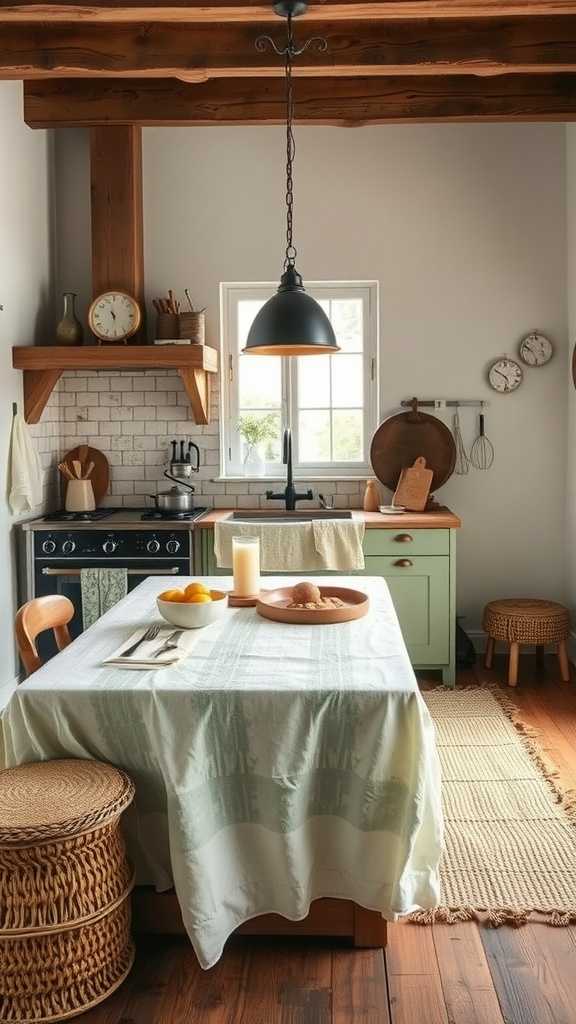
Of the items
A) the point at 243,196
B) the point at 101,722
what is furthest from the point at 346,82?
the point at 101,722

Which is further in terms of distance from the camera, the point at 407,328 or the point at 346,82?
the point at 407,328

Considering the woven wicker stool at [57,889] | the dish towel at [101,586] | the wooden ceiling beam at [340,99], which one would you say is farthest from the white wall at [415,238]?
the woven wicker stool at [57,889]

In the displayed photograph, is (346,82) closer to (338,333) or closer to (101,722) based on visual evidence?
(338,333)

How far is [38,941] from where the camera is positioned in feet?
7.24

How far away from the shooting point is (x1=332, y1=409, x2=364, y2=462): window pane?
221 inches

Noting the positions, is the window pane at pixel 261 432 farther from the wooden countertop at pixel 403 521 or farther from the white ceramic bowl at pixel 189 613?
the white ceramic bowl at pixel 189 613

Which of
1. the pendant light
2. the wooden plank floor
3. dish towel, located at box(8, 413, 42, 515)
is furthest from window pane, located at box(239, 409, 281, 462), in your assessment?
the wooden plank floor

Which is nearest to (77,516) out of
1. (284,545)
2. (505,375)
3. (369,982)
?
(284,545)

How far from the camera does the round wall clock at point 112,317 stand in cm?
515

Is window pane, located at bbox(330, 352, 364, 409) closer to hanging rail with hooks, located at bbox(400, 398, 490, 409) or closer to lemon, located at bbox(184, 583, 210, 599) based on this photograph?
hanging rail with hooks, located at bbox(400, 398, 490, 409)

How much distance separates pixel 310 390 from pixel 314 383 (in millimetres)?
47

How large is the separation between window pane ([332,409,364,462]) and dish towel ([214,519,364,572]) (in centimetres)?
87

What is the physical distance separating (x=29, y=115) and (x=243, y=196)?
1.23 metres

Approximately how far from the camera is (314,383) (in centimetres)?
559
